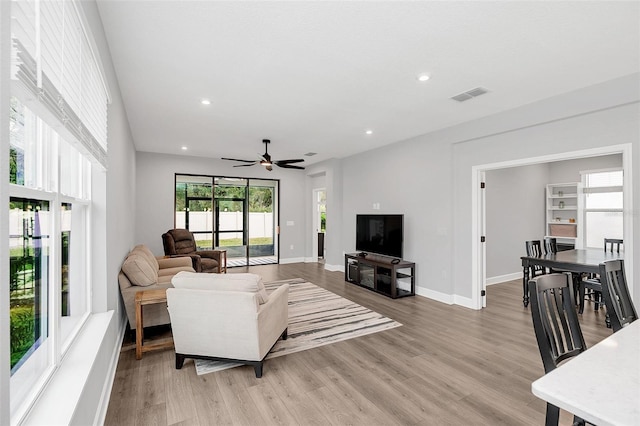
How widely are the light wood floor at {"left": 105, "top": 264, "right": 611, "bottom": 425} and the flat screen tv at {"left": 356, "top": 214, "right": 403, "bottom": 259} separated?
1.99 m

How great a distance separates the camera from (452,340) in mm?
3367

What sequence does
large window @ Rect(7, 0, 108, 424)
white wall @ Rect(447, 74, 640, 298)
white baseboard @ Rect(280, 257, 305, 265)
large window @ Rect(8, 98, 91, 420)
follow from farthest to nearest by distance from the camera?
white baseboard @ Rect(280, 257, 305, 265)
white wall @ Rect(447, 74, 640, 298)
large window @ Rect(8, 98, 91, 420)
large window @ Rect(7, 0, 108, 424)

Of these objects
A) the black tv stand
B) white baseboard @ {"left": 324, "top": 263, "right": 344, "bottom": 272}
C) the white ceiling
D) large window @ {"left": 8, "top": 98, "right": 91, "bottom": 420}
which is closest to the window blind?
large window @ {"left": 8, "top": 98, "right": 91, "bottom": 420}

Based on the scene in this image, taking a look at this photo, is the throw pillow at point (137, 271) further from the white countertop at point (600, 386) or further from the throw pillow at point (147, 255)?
the white countertop at point (600, 386)

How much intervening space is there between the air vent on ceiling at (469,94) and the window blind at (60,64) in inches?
136

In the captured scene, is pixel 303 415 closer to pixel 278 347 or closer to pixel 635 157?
pixel 278 347

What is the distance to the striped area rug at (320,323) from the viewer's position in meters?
3.14

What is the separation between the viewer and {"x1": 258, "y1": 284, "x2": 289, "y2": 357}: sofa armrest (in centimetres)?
258

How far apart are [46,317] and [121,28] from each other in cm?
201

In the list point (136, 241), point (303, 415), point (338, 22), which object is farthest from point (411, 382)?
point (136, 241)

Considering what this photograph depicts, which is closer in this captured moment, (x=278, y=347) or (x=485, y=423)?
(x=485, y=423)

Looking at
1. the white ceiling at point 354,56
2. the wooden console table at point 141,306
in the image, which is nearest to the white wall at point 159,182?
the white ceiling at point 354,56

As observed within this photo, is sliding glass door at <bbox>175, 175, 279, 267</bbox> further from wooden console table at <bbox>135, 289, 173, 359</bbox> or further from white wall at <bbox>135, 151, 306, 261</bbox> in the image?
wooden console table at <bbox>135, 289, 173, 359</bbox>

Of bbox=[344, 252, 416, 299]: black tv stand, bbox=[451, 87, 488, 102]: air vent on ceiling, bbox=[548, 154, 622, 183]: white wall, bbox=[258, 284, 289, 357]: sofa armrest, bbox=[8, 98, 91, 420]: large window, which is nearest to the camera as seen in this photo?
bbox=[8, 98, 91, 420]: large window
